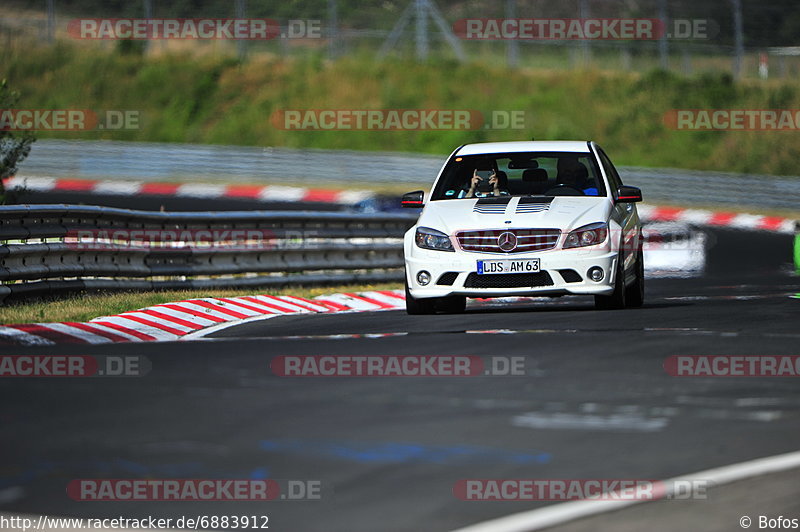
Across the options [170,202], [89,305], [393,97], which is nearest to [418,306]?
[89,305]

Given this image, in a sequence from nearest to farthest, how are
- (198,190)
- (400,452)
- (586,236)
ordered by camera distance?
1. (400,452)
2. (586,236)
3. (198,190)

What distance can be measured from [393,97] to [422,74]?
5.69 ft

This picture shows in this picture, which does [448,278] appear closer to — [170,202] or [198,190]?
[170,202]

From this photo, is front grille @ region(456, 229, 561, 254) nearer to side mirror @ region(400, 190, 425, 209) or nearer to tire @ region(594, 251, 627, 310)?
tire @ region(594, 251, 627, 310)

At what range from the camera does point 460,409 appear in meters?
7.43

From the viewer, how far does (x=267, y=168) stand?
131 ft

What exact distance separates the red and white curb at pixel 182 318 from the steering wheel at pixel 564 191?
270 centimetres

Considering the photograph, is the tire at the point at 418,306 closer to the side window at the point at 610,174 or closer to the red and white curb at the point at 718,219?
the side window at the point at 610,174

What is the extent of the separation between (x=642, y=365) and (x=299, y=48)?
39.9m

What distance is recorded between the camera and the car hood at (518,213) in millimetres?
12727

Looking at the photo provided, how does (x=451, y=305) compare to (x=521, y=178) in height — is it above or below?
below

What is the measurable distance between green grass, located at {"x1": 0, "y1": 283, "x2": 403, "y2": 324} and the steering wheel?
3893 millimetres

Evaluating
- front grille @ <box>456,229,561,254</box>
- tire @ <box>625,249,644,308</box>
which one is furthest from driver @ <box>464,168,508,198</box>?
tire @ <box>625,249,644,308</box>

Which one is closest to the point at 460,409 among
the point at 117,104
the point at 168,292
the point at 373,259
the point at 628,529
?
the point at 628,529
